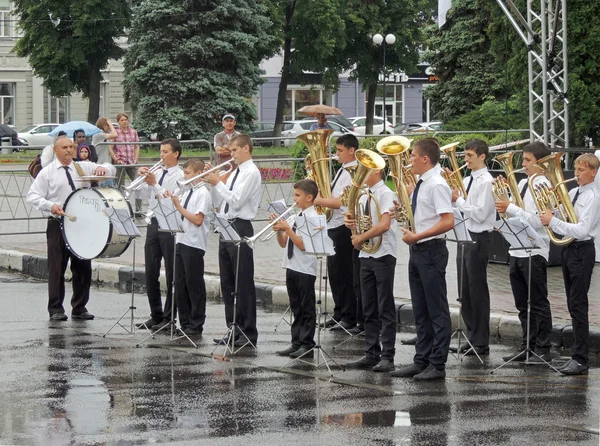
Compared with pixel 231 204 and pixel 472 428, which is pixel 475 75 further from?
pixel 472 428

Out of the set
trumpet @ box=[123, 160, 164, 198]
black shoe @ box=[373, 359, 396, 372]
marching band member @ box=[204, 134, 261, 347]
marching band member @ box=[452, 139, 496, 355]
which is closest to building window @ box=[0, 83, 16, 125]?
trumpet @ box=[123, 160, 164, 198]

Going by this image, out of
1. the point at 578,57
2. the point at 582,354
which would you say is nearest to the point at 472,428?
the point at 582,354

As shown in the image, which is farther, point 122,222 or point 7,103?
point 7,103

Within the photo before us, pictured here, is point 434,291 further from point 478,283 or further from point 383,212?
point 478,283

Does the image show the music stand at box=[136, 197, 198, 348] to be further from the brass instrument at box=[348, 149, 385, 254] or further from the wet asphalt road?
the brass instrument at box=[348, 149, 385, 254]

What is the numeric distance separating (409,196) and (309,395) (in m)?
2.15

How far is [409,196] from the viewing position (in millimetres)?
10422

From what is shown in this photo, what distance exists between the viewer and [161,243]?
12625 mm

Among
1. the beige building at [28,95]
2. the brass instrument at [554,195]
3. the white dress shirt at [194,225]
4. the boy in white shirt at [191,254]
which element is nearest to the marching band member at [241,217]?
the white dress shirt at [194,225]

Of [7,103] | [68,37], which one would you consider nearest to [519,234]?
[68,37]

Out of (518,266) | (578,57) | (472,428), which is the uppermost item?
(578,57)

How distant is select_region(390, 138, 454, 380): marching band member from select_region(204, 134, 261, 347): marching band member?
194 cm

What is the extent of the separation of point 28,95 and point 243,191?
54684 millimetres

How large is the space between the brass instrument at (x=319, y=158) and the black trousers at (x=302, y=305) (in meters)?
0.85
